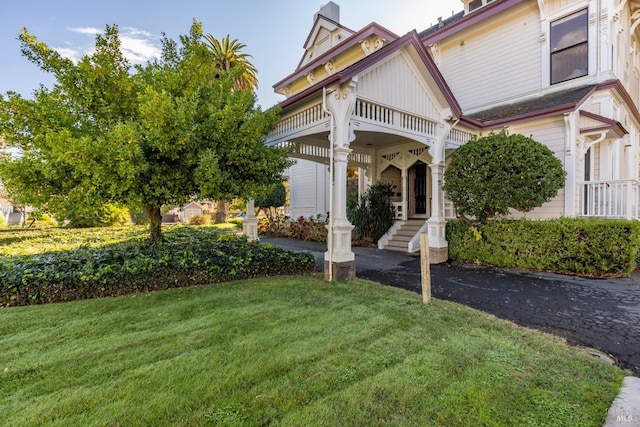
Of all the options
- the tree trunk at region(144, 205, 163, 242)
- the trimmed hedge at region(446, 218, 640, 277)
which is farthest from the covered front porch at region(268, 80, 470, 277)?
the tree trunk at region(144, 205, 163, 242)

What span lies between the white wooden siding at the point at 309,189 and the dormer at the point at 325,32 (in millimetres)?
5134

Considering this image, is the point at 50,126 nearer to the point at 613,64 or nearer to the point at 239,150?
the point at 239,150

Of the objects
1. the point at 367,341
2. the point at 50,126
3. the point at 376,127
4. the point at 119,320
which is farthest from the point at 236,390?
the point at 376,127

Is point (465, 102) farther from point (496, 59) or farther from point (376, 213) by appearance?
point (376, 213)

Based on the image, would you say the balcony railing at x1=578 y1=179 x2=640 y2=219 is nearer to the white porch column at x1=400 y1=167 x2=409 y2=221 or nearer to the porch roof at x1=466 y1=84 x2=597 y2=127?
the porch roof at x1=466 y1=84 x2=597 y2=127

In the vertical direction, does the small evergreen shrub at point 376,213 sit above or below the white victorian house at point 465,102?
below

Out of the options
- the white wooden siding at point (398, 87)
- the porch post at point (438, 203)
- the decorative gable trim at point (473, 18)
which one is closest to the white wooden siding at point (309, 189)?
the porch post at point (438, 203)

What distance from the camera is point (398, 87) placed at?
22.2ft

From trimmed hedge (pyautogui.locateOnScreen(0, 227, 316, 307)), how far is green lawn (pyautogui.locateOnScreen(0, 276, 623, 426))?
17.1 inches

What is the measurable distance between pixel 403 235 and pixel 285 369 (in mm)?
8903

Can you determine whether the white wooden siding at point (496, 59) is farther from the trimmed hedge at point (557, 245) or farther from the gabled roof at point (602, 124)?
the trimmed hedge at point (557, 245)

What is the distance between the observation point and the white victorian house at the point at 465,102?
20.4 ft

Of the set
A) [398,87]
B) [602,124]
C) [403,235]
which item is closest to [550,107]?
[602,124]

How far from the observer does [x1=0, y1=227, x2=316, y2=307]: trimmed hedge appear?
14.3 ft
